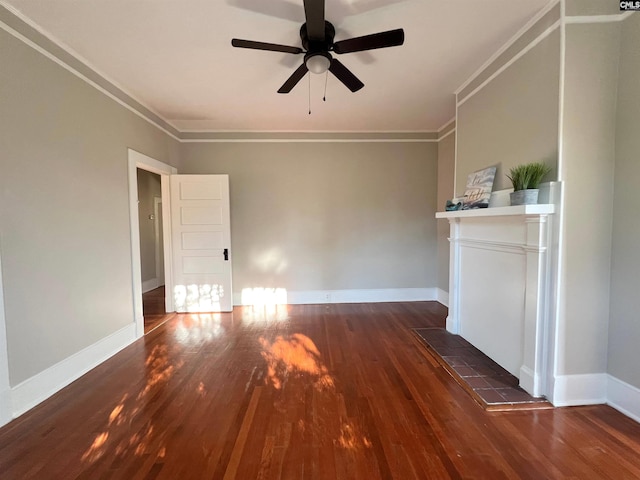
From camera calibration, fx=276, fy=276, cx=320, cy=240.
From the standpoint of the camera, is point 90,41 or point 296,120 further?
point 296,120

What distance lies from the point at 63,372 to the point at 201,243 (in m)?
2.14

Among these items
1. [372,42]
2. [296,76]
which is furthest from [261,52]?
[372,42]

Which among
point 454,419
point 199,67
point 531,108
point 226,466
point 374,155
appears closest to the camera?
point 226,466

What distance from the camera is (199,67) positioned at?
262 cm

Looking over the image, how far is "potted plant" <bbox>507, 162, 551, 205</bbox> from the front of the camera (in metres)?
1.98

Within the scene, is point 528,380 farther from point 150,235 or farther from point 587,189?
point 150,235

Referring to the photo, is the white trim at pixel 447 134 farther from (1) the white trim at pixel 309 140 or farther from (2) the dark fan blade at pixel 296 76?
(2) the dark fan blade at pixel 296 76

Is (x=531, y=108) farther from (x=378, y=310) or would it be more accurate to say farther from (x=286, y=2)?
(x=378, y=310)

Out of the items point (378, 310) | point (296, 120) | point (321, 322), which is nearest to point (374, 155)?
point (296, 120)

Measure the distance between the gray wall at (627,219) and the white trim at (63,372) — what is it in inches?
167

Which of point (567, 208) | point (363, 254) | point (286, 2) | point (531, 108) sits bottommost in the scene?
point (363, 254)

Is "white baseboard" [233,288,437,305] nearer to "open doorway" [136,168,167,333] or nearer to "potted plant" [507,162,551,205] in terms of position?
"open doorway" [136,168,167,333]

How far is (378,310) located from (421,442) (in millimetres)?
2561

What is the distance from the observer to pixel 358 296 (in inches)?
182
